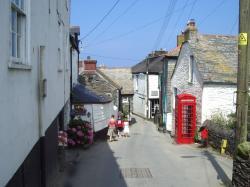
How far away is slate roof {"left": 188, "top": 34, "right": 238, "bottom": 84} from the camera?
2214 cm

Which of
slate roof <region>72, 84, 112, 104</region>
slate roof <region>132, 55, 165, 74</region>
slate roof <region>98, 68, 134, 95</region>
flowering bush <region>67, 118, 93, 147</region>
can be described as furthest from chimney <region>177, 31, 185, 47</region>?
slate roof <region>98, 68, 134, 95</region>

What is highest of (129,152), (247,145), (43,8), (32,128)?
(43,8)

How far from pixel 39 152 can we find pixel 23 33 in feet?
8.23

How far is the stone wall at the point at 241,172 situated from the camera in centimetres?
1022

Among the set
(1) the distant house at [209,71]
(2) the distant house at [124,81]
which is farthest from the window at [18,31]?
(2) the distant house at [124,81]

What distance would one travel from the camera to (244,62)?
9.84 m

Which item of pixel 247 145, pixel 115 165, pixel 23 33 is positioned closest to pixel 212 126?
pixel 115 165

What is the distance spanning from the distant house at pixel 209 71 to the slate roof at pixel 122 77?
31.1 meters

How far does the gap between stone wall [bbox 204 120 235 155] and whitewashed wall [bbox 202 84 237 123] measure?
3.22 feet

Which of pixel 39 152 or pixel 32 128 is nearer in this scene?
pixel 32 128

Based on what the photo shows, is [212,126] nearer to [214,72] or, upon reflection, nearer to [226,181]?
[214,72]

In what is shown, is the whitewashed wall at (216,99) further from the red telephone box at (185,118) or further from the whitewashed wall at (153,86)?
the whitewashed wall at (153,86)

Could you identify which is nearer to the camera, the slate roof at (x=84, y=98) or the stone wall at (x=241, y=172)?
the stone wall at (x=241, y=172)

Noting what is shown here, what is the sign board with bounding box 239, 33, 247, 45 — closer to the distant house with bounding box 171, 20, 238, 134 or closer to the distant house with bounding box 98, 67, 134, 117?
the distant house with bounding box 171, 20, 238, 134
